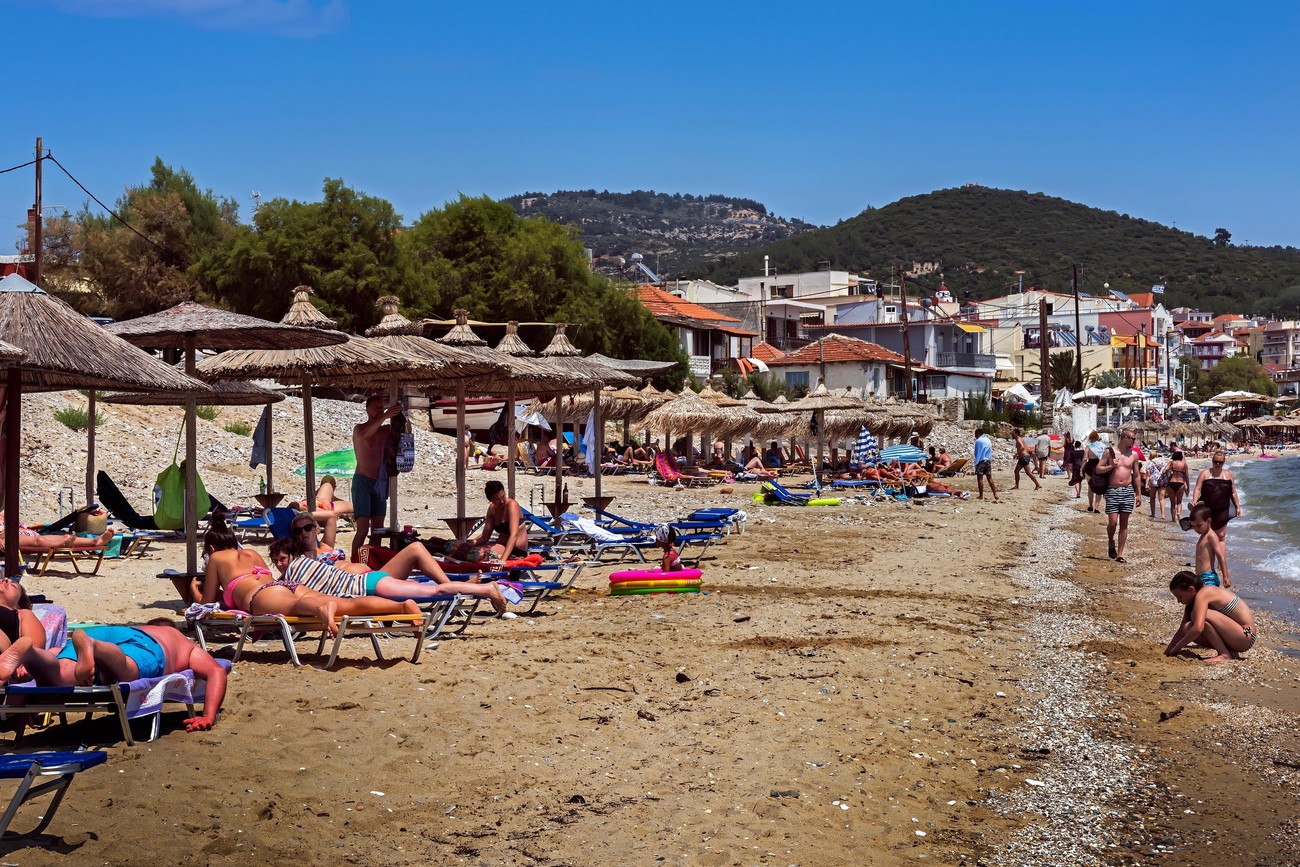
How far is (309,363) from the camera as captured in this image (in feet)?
32.4

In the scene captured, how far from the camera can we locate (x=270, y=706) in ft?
19.4

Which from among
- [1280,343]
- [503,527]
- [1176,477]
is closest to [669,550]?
[503,527]

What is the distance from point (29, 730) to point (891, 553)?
34.3 ft

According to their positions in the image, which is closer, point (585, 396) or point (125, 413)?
point (125, 413)

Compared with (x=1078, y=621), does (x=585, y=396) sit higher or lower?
higher

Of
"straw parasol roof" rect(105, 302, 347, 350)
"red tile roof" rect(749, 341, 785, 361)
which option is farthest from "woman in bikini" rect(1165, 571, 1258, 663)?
"red tile roof" rect(749, 341, 785, 361)

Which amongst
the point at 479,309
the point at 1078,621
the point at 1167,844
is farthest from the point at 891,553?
the point at 479,309

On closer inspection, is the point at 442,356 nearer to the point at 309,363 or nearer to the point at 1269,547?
the point at 309,363

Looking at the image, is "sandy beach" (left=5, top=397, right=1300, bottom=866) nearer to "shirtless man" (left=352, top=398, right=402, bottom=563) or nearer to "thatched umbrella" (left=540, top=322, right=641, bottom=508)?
"shirtless man" (left=352, top=398, right=402, bottom=563)

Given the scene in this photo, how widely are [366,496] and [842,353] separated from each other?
146 ft

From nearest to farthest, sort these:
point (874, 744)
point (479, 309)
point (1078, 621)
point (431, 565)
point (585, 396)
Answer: point (874, 744) < point (431, 565) < point (1078, 621) < point (585, 396) < point (479, 309)

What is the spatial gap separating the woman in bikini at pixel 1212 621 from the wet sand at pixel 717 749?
0.58 ft

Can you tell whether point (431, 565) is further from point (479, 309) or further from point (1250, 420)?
point (1250, 420)

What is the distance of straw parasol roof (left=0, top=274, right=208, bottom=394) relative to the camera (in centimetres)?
627
